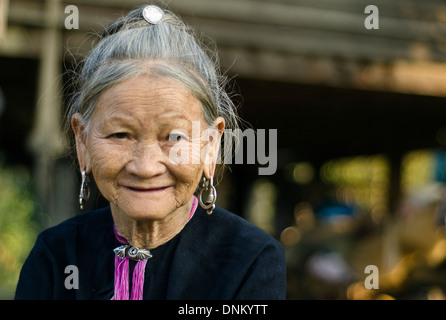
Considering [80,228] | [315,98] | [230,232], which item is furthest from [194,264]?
[315,98]

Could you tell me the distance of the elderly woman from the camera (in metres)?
0.98

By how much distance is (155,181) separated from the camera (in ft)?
3.22

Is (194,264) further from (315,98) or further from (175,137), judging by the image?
(315,98)

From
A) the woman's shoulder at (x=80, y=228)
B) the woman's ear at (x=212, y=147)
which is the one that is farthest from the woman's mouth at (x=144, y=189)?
the woman's shoulder at (x=80, y=228)

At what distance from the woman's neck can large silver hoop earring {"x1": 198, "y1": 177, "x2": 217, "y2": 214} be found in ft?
0.17

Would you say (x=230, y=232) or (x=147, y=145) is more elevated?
(x=147, y=145)

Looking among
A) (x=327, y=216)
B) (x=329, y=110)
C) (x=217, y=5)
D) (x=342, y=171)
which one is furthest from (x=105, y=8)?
(x=342, y=171)

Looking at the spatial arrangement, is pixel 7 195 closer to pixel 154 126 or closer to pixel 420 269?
pixel 420 269

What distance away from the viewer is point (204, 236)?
1.10 metres

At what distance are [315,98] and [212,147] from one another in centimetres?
453

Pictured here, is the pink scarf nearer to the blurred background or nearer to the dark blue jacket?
the dark blue jacket

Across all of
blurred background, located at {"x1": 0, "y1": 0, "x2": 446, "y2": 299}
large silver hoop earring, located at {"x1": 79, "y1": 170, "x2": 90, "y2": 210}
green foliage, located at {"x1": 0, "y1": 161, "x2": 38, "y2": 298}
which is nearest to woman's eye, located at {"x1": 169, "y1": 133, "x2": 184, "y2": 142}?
large silver hoop earring, located at {"x1": 79, "y1": 170, "x2": 90, "y2": 210}

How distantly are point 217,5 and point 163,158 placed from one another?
395cm

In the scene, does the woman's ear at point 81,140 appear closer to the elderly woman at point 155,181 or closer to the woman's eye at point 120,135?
the elderly woman at point 155,181
